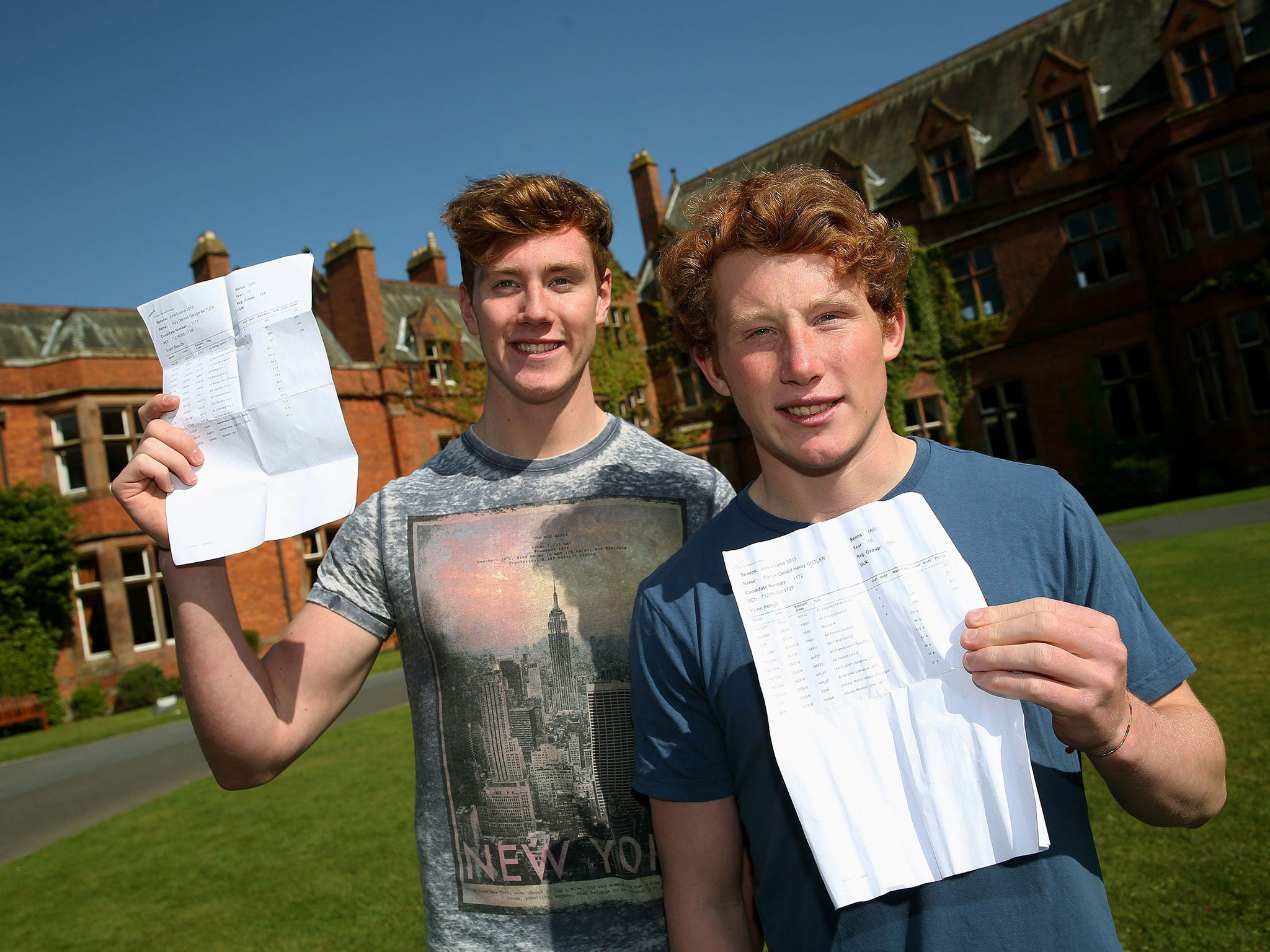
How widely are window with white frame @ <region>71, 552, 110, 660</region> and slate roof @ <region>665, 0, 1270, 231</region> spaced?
16976 mm

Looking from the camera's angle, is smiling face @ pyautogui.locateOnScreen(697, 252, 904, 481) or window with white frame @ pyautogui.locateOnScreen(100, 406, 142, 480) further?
window with white frame @ pyautogui.locateOnScreen(100, 406, 142, 480)

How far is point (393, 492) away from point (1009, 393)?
24.3 m

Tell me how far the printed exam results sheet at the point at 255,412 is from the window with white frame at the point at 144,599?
847 inches

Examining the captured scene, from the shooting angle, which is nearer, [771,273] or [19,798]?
[771,273]

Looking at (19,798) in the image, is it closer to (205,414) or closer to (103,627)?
(205,414)

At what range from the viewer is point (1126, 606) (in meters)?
1.56

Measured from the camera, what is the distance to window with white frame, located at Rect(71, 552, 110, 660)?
20156 millimetres

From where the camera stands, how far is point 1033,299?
23172mm

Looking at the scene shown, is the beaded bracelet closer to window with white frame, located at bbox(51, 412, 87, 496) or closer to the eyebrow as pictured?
the eyebrow

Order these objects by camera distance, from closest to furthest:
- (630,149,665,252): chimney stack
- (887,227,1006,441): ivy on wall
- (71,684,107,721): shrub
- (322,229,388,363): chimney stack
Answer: (71,684,107,721): shrub → (887,227,1006,441): ivy on wall → (322,229,388,363): chimney stack → (630,149,665,252): chimney stack

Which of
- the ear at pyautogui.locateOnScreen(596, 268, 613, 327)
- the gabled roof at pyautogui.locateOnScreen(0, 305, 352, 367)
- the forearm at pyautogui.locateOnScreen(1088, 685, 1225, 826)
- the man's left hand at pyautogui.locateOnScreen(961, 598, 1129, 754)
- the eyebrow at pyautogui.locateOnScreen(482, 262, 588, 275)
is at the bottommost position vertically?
the forearm at pyautogui.locateOnScreen(1088, 685, 1225, 826)

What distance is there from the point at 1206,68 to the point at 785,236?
2483 centimetres

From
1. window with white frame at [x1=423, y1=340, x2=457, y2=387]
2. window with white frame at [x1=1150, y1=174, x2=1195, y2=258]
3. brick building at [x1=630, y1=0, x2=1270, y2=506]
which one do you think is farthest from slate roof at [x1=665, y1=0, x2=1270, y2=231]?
window with white frame at [x1=423, y1=340, x2=457, y2=387]

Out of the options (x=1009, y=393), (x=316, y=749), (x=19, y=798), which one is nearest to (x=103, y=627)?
(x=19, y=798)
